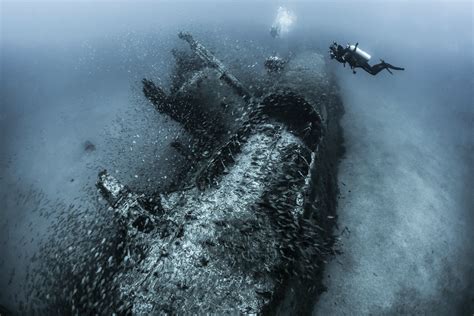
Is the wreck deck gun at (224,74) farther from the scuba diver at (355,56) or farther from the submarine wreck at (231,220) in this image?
the scuba diver at (355,56)

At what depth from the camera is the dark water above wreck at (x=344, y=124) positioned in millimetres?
8258

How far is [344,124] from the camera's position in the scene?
1255cm

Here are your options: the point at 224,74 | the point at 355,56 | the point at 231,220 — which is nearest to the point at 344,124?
the point at 355,56

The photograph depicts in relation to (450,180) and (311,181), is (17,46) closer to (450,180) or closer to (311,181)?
(311,181)

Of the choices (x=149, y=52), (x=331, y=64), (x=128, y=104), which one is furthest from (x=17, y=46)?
(x=331, y=64)

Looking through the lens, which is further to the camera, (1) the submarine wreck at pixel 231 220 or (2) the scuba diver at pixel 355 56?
(2) the scuba diver at pixel 355 56

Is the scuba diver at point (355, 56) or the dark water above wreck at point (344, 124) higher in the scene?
the scuba diver at point (355, 56)

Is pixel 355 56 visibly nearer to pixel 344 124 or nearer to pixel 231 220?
pixel 344 124

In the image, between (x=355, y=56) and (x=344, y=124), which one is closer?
(x=355, y=56)

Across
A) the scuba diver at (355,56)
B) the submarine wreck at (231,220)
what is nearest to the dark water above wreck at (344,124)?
the submarine wreck at (231,220)

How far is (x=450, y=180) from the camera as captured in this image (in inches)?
426

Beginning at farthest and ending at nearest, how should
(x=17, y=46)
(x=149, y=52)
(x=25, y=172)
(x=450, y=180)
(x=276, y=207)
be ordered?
(x=17, y=46), (x=149, y=52), (x=25, y=172), (x=450, y=180), (x=276, y=207)

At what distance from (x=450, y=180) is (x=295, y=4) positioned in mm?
27018

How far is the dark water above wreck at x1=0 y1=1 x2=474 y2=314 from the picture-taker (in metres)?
8.26
